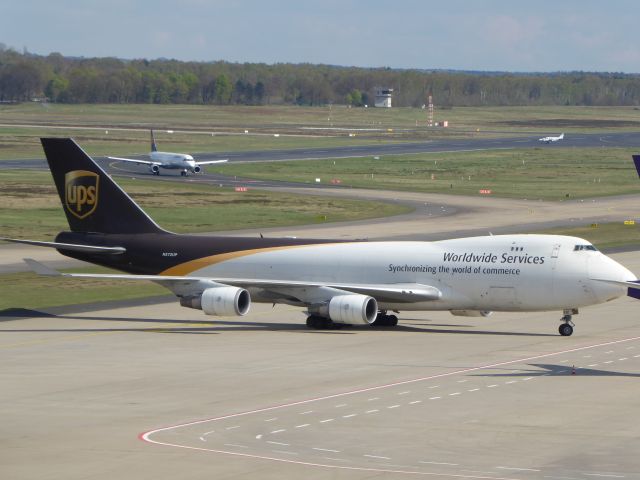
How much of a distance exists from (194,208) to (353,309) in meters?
62.1

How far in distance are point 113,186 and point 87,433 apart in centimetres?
2692

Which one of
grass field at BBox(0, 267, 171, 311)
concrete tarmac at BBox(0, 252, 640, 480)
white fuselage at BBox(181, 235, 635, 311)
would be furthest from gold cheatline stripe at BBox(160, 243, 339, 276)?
grass field at BBox(0, 267, 171, 311)

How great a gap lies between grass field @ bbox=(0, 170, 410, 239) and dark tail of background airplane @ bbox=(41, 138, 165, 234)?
3107 centimetres

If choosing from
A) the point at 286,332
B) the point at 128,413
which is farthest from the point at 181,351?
the point at 128,413

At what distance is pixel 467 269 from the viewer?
5544 centimetres

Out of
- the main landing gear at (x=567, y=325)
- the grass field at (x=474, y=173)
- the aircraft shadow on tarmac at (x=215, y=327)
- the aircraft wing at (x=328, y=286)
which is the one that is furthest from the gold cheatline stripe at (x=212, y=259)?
the grass field at (x=474, y=173)

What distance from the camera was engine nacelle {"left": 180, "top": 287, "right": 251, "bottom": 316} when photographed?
184 feet

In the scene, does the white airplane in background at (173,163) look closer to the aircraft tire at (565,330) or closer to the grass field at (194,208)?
the grass field at (194,208)

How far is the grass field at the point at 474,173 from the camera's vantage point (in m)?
146

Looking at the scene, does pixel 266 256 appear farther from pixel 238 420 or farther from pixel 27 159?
pixel 27 159

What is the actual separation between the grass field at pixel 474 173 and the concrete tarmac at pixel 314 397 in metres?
83.5

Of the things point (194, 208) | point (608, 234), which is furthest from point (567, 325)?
point (194, 208)

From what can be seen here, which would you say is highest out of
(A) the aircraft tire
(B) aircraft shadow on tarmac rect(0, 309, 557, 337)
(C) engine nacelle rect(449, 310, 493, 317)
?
(C) engine nacelle rect(449, 310, 493, 317)

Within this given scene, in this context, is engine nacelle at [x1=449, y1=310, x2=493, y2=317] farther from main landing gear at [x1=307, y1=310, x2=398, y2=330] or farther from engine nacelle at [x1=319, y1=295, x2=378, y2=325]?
engine nacelle at [x1=319, y1=295, x2=378, y2=325]
